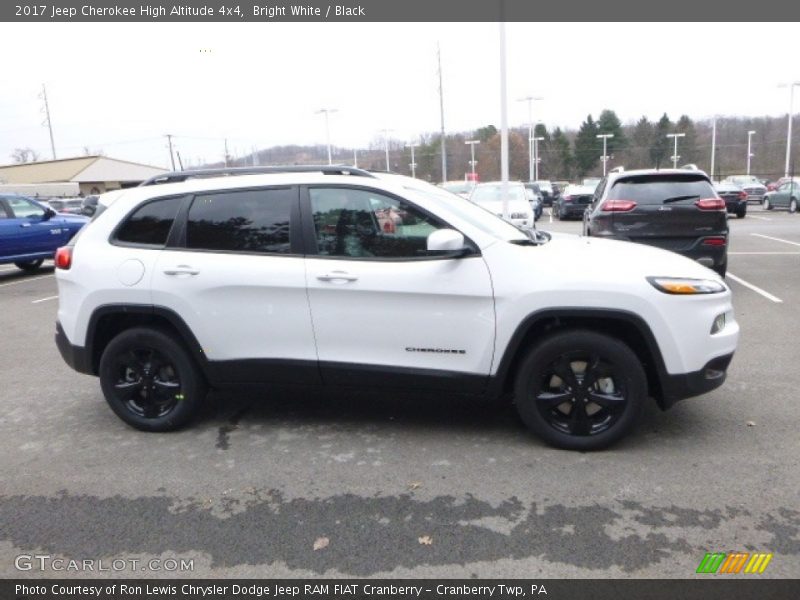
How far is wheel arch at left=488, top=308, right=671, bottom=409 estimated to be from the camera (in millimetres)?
3777

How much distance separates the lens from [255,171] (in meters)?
4.48

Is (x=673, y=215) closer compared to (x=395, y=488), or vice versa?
(x=395, y=488)

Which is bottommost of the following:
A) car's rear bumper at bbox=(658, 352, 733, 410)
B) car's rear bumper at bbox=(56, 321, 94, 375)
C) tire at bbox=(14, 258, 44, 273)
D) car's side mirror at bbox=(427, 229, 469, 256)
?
tire at bbox=(14, 258, 44, 273)

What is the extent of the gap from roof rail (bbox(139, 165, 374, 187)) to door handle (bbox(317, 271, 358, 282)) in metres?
0.73

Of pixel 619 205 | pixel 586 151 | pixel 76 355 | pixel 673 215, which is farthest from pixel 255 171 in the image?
pixel 586 151

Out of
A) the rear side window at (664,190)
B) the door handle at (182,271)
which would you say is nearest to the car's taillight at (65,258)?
the door handle at (182,271)

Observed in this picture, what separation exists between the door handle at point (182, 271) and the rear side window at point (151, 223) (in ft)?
0.80

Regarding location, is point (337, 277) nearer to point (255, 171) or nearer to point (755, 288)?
point (255, 171)

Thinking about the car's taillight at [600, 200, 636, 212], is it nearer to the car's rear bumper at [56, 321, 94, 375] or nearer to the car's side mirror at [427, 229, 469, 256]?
the car's side mirror at [427, 229, 469, 256]

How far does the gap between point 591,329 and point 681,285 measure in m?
0.58

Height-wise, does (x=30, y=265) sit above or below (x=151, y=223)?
below

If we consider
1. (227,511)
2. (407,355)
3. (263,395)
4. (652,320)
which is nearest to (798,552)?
(652,320)

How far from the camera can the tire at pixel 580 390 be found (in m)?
3.82

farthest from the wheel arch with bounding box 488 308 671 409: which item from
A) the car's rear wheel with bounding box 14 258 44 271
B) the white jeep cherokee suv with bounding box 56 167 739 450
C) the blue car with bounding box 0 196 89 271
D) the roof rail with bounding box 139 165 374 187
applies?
the car's rear wheel with bounding box 14 258 44 271
